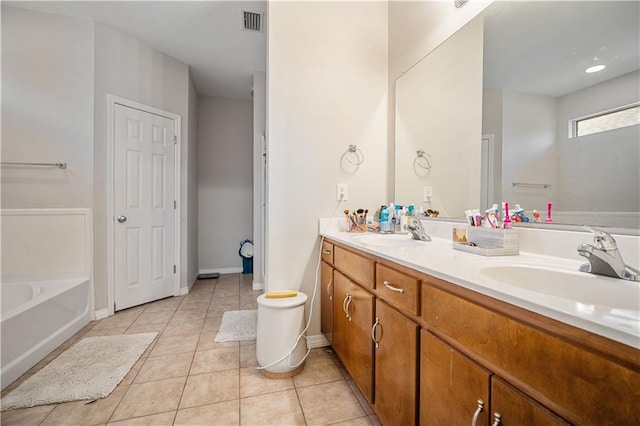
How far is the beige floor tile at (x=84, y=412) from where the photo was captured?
125 cm

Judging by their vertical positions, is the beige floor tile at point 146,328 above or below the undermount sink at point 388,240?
below

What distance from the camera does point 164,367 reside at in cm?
169

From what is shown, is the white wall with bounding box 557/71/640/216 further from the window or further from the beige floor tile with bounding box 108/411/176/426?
the beige floor tile with bounding box 108/411/176/426

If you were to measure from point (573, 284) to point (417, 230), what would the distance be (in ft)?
2.59

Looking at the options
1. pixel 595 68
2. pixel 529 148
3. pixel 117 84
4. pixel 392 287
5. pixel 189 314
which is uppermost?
pixel 117 84

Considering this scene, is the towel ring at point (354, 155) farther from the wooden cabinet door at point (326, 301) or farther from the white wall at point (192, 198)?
the white wall at point (192, 198)

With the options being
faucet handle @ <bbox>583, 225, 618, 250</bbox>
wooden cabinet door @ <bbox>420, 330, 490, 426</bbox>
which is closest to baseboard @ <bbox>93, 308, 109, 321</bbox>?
wooden cabinet door @ <bbox>420, 330, 490, 426</bbox>

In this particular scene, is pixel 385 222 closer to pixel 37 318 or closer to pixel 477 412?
pixel 477 412

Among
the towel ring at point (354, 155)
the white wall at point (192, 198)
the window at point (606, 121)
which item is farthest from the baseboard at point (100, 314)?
the window at point (606, 121)

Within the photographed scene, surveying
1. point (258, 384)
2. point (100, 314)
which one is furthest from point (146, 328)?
point (258, 384)

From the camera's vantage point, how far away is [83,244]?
2.38 metres

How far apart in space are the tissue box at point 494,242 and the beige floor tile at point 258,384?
1.24 m

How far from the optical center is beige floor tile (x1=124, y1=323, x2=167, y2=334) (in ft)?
7.16

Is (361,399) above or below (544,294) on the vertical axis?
below
